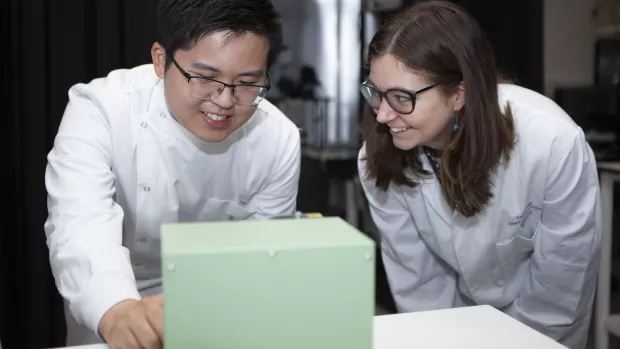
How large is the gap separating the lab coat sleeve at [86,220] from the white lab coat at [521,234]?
0.69 m

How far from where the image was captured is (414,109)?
1.32m

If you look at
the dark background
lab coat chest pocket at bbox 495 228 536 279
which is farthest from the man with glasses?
the dark background

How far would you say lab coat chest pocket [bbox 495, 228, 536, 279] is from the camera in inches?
59.4

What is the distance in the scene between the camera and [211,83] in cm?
115

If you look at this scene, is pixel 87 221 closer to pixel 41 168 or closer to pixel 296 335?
pixel 296 335

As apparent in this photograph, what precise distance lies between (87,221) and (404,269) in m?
0.91

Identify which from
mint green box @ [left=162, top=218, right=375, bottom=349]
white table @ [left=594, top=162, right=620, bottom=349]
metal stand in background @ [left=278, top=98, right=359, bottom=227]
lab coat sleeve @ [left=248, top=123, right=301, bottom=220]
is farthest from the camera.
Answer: metal stand in background @ [left=278, top=98, right=359, bottom=227]

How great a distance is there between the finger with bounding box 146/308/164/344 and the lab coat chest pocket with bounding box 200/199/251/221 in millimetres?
680

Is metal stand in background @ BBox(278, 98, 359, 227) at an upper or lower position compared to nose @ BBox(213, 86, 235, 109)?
lower

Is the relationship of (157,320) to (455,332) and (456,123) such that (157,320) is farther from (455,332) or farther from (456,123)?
(456,123)

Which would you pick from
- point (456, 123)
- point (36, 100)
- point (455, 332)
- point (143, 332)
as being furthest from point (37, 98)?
point (455, 332)

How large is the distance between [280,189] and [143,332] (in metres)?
0.73

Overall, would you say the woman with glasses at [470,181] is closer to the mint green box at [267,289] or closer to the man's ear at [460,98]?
the man's ear at [460,98]

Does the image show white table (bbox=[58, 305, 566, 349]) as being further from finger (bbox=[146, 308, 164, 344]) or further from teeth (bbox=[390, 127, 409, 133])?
teeth (bbox=[390, 127, 409, 133])
